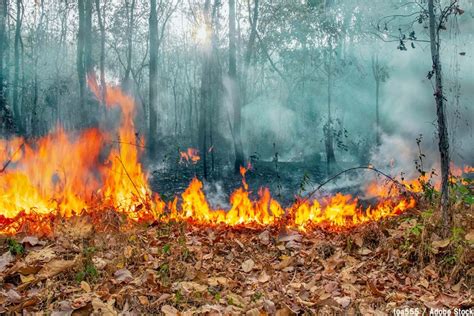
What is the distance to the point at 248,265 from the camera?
16.6 feet

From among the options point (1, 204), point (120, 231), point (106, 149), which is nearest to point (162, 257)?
point (120, 231)

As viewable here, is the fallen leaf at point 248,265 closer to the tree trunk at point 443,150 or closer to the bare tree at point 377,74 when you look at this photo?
the tree trunk at point 443,150

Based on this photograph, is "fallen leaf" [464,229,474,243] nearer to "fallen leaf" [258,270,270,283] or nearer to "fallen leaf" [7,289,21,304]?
"fallen leaf" [258,270,270,283]

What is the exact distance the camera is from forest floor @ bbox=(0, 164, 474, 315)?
3824 mm

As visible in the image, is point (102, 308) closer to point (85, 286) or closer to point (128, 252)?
point (85, 286)

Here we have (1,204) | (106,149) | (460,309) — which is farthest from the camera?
(106,149)

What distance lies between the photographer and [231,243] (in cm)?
581

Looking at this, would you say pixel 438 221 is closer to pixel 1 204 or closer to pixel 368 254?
pixel 368 254

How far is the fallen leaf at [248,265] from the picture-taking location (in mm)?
4957

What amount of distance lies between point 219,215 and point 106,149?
6451mm

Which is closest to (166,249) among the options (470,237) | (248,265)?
(248,265)

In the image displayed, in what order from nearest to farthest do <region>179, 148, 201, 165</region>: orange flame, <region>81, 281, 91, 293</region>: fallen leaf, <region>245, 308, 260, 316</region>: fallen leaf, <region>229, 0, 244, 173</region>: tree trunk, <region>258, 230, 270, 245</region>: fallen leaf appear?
<region>245, 308, 260, 316</region>: fallen leaf → <region>81, 281, 91, 293</region>: fallen leaf → <region>258, 230, 270, 245</region>: fallen leaf → <region>229, 0, 244, 173</region>: tree trunk → <region>179, 148, 201, 165</region>: orange flame

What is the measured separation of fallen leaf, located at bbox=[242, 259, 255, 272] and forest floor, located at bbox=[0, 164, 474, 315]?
13 mm

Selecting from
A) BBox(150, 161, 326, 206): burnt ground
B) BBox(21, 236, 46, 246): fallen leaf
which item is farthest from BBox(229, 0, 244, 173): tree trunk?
BBox(21, 236, 46, 246): fallen leaf
